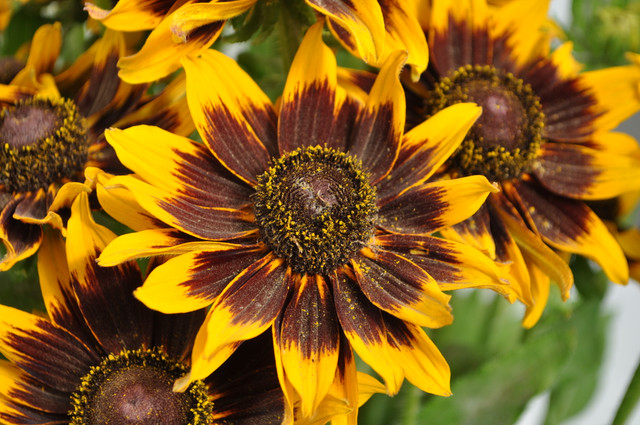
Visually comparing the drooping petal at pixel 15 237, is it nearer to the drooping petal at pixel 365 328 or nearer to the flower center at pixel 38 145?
the flower center at pixel 38 145

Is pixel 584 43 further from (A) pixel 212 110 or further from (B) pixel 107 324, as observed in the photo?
(B) pixel 107 324

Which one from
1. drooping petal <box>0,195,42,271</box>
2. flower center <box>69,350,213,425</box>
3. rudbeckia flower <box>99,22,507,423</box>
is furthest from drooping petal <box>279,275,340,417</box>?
drooping petal <box>0,195,42,271</box>

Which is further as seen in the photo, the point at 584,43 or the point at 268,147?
the point at 584,43

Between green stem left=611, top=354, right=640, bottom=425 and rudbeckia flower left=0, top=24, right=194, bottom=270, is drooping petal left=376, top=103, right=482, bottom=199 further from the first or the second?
green stem left=611, top=354, right=640, bottom=425

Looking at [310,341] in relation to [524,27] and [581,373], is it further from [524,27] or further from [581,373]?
[581,373]

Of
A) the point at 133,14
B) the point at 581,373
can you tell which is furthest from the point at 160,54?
the point at 581,373

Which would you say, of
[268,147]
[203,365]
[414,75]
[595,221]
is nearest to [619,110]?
[595,221]

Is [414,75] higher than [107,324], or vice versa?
[414,75]
